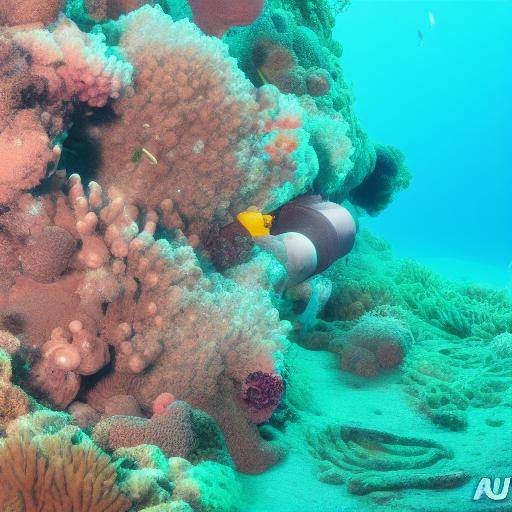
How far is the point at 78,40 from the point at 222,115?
1133 mm

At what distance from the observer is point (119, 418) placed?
2.32 metres

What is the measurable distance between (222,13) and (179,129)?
88.1 inches

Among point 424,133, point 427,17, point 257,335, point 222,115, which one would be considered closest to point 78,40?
point 222,115

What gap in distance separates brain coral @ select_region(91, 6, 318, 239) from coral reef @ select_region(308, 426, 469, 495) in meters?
1.88

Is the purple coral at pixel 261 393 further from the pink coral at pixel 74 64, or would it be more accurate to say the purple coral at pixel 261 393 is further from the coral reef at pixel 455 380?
the pink coral at pixel 74 64

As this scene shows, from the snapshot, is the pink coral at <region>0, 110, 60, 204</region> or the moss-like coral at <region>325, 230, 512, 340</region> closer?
the pink coral at <region>0, 110, 60, 204</region>

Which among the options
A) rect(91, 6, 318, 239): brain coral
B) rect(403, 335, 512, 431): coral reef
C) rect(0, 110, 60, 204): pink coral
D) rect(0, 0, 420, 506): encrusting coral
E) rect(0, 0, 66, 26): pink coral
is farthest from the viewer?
rect(403, 335, 512, 431): coral reef

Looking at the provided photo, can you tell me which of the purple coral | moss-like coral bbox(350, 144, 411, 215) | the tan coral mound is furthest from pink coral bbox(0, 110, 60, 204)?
moss-like coral bbox(350, 144, 411, 215)

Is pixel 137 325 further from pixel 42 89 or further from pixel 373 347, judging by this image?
pixel 373 347

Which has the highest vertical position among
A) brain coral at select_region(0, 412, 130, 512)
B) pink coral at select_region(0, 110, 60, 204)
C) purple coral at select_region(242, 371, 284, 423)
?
pink coral at select_region(0, 110, 60, 204)

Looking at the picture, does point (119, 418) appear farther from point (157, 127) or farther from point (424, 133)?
point (424, 133)

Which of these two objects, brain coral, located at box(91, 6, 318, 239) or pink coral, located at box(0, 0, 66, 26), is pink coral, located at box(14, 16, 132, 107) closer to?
pink coral, located at box(0, 0, 66, 26)

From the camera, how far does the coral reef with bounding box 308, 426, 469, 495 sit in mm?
2719

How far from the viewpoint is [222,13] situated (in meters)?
5.03
